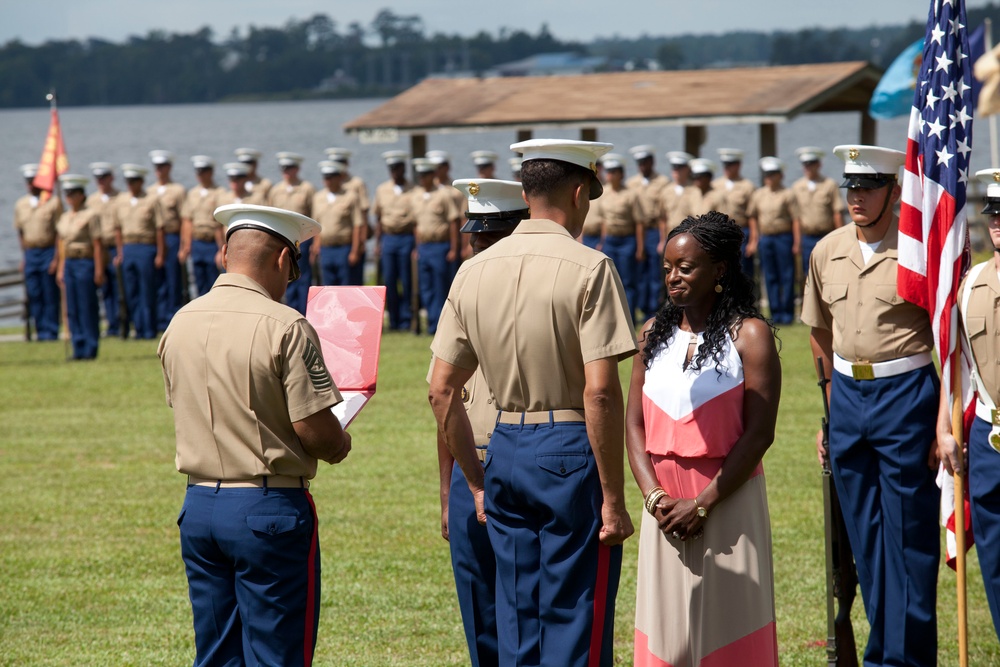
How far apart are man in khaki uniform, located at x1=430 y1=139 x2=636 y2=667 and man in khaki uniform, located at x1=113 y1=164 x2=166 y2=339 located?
14968 millimetres

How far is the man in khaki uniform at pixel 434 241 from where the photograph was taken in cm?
1842

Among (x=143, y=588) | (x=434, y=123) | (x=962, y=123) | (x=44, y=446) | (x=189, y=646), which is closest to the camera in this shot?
(x=962, y=123)

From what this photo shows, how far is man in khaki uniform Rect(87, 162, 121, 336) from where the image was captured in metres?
19.2

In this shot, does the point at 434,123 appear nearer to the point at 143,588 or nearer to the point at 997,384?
the point at 143,588

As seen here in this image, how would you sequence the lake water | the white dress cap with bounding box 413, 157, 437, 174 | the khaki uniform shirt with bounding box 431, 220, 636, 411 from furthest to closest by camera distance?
the lake water, the white dress cap with bounding box 413, 157, 437, 174, the khaki uniform shirt with bounding box 431, 220, 636, 411

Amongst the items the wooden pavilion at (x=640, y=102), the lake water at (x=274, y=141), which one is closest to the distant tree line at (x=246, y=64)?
the lake water at (x=274, y=141)

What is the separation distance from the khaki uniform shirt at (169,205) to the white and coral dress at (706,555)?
15.3m

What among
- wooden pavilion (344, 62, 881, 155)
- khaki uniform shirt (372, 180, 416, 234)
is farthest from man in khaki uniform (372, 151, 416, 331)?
wooden pavilion (344, 62, 881, 155)

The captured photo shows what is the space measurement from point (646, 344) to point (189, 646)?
287cm

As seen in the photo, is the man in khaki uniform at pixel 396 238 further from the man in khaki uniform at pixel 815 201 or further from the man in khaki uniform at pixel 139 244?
the man in khaki uniform at pixel 815 201

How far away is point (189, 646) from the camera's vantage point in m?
6.64

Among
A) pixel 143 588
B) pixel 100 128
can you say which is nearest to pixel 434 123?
pixel 143 588

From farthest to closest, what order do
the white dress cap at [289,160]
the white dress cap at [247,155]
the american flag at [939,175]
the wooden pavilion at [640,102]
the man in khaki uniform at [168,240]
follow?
the wooden pavilion at [640,102] < the white dress cap at [247,155] < the man in khaki uniform at [168,240] < the white dress cap at [289,160] < the american flag at [939,175]

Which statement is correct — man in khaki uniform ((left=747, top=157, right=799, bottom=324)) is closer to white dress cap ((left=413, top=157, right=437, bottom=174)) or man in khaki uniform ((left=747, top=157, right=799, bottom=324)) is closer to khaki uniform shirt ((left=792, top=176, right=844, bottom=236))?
khaki uniform shirt ((left=792, top=176, right=844, bottom=236))
